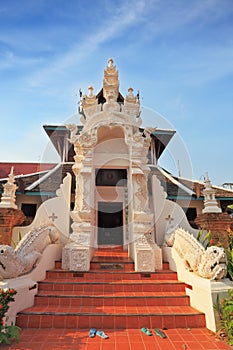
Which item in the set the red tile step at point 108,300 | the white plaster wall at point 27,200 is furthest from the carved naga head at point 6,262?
the white plaster wall at point 27,200

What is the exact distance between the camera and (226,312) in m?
3.17

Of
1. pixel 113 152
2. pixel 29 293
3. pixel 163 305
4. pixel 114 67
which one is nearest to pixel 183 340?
pixel 163 305

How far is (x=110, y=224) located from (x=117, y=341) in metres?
6.22

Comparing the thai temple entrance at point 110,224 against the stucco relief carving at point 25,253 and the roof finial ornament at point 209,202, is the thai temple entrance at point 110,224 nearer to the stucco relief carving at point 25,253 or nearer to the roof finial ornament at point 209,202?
the roof finial ornament at point 209,202

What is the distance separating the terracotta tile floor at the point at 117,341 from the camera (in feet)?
9.18

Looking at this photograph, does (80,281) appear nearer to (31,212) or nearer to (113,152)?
(113,152)

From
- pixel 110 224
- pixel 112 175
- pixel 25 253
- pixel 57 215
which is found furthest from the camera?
pixel 110 224

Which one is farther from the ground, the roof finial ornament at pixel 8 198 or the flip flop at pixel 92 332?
the roof finial ornament at pixel 8 198

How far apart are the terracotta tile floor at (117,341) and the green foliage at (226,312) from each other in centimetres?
17

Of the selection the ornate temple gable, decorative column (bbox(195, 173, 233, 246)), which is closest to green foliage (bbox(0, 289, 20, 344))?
the ornate temple gable

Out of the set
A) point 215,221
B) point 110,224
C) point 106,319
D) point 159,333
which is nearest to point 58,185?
point 110,224

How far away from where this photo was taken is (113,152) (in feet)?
22.5

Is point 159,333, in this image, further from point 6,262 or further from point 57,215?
point 57,215

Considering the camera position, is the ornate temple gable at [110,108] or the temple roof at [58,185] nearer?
the ornate temple gable at [110,108]
